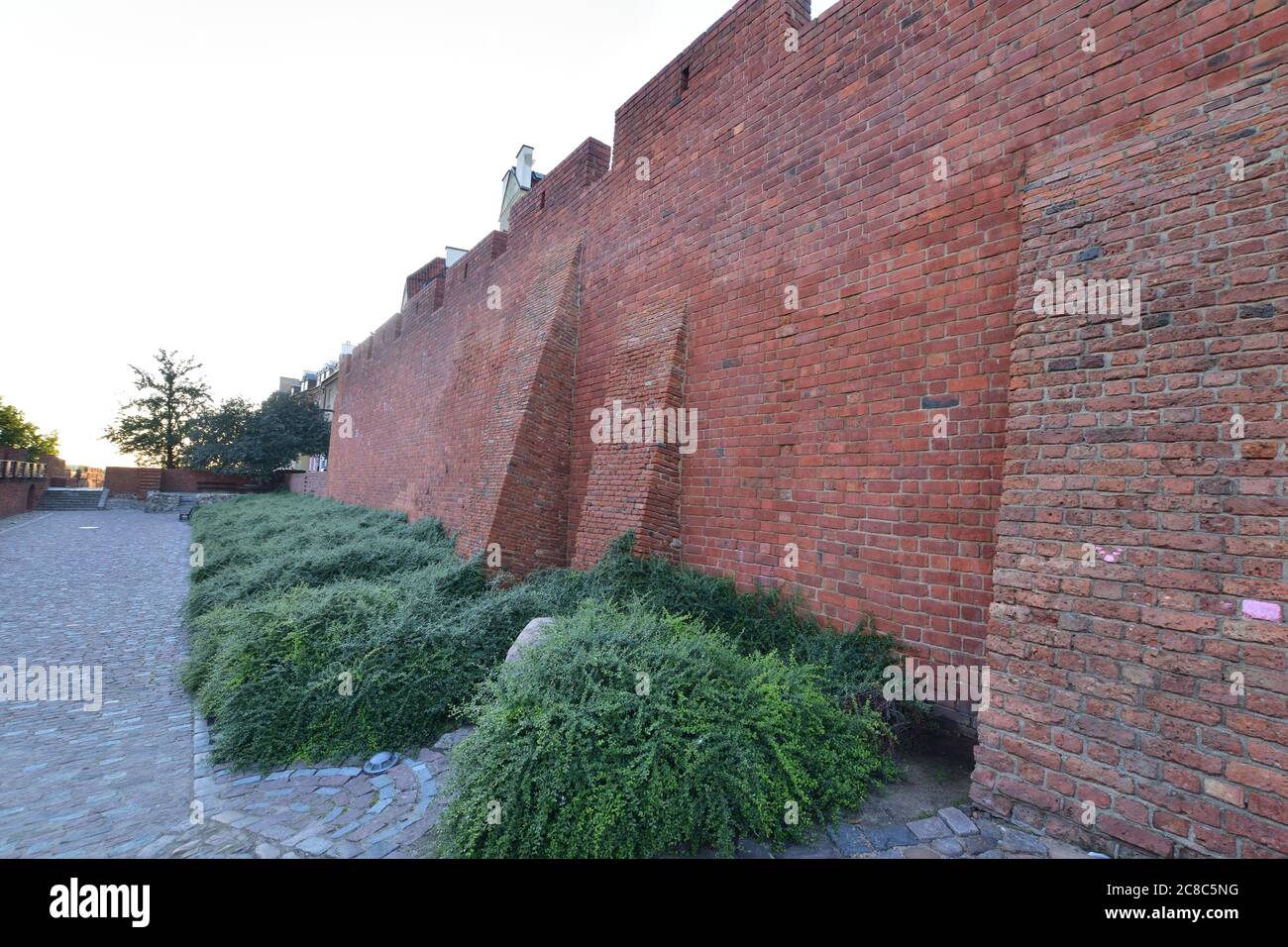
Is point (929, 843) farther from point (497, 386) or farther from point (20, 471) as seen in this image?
point (20, 471)

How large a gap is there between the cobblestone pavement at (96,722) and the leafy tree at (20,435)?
1858 centimetres

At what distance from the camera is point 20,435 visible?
24.9 m

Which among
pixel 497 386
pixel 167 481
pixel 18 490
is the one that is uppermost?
pixel 497 386

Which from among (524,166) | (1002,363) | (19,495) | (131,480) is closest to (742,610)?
(1002,363)

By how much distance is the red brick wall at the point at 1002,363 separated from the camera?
2.48m

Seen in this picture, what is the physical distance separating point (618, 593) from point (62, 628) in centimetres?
739

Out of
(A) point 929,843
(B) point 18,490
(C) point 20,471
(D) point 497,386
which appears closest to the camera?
(A) point 929,843

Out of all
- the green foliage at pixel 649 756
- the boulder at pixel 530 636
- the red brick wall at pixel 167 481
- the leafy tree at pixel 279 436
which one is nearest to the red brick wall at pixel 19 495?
the red brick wall at pixel 167 481

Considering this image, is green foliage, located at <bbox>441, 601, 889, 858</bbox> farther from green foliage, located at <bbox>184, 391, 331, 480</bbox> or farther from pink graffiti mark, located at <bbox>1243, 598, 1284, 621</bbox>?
green foliage, located at <bbox>184, 391, 331, 480</bbox>

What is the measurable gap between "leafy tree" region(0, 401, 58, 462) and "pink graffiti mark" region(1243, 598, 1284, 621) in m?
34.1

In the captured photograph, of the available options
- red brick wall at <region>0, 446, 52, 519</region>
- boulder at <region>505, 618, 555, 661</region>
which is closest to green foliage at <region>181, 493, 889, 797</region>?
boulder at <region>505, 618, 555, 661</region>

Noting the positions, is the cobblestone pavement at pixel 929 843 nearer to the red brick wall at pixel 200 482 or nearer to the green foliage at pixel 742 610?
the green foliage at pixel 742 610

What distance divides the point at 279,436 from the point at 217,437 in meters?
4.35
